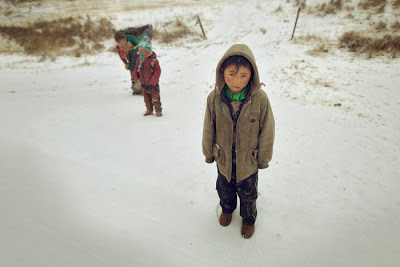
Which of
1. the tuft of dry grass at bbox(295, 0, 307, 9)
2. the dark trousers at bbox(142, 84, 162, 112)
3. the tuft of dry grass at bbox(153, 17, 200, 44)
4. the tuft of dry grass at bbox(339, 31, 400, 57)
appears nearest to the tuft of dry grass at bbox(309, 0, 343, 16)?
the tuft of dry grass at bbox(295, 0, 307, 9)

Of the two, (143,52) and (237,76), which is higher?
(143,52)

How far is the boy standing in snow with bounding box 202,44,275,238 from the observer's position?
4.70 ft

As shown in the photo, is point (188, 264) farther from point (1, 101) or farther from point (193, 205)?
point (1, 101)

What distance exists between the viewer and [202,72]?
7348mm

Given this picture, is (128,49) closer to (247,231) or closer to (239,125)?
(239,125)

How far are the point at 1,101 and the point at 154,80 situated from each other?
4.63 metres

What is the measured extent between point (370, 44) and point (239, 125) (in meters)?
8.03

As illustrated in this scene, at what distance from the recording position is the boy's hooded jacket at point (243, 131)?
5.11ft

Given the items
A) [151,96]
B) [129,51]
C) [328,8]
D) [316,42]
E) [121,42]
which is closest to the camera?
[151,96]

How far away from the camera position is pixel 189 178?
9.34 feet

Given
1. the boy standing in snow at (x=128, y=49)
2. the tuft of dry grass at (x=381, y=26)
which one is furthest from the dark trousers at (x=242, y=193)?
the tuft of dry grass at (x=381, y=26)

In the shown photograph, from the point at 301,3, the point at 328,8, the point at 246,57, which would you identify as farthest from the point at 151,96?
the point at 301,3

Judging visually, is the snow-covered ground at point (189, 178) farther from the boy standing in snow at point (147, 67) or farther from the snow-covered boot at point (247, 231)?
the boy standing in snow at point (147, 67)

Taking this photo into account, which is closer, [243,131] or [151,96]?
[243,131]
